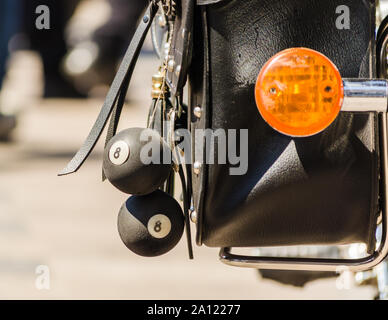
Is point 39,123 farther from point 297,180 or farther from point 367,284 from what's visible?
point 297,180

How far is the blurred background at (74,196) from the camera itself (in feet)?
11.5

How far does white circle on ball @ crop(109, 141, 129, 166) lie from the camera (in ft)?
5.61

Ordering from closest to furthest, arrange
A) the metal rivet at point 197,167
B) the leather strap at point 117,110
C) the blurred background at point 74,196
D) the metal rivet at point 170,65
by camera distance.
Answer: the metal rivet at point 197,167, the metal rivet at point 170,65, the leather strap at point 117,110, the blurred background at point 74,196

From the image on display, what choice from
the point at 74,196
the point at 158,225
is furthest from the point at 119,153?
the point at 74,196

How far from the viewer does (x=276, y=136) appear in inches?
62.4

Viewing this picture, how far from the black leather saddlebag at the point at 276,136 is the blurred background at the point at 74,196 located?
48.9 inches

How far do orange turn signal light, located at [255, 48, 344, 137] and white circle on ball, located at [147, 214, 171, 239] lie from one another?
41 cm

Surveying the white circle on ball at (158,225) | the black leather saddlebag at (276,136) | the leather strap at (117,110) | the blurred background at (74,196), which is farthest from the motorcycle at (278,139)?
the blurred background at (74,196)

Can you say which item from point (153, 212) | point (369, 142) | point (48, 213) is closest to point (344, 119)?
point (369, 142)

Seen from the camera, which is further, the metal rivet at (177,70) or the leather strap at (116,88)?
the leather strap at (116,88)

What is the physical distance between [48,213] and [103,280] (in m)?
1.22

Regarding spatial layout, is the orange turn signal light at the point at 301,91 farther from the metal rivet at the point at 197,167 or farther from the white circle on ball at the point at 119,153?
the white circle on ball at the point at 119,153

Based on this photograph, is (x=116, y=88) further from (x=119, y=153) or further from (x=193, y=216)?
(x=193, y=216)

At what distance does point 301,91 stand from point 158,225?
1.60 feet
